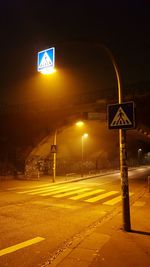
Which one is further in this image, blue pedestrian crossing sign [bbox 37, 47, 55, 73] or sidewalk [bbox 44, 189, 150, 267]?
blue pedestrian crossing sign [bbox 37, 47, 55, 73]

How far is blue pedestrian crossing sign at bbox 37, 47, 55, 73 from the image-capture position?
802 centimetres

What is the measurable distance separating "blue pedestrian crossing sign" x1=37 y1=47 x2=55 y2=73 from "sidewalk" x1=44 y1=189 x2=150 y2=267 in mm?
5138

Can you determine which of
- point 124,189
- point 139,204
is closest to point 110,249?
point 124,189

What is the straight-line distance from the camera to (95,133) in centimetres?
3825

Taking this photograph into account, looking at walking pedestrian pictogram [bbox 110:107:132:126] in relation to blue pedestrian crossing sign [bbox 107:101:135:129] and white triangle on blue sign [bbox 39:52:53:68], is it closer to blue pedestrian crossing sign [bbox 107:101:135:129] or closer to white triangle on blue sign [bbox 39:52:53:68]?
blue pedestrian crossing sign [bbox 107:101:135:129]

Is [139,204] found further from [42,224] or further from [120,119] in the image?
[120,119]

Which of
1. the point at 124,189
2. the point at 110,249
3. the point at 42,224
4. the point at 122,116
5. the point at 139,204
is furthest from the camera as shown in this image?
the point at 139,204

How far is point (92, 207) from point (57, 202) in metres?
2.04

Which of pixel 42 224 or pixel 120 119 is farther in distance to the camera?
pixel 42 224

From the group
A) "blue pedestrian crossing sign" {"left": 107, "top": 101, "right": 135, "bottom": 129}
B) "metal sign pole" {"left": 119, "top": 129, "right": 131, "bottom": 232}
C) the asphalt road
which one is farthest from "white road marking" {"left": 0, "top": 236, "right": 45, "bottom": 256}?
"blue pedestrian crossing sign" {"left": 107, "top": 101, "right": 135, "bottom": 129}

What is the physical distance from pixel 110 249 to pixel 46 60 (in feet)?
19.1

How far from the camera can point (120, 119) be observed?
8266 millimetres

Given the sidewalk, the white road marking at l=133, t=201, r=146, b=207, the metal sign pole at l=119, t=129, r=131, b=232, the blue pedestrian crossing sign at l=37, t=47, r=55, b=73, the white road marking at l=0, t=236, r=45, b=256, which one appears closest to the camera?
the sidewalk

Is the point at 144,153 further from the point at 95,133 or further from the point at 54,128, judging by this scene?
the point at 54,128
